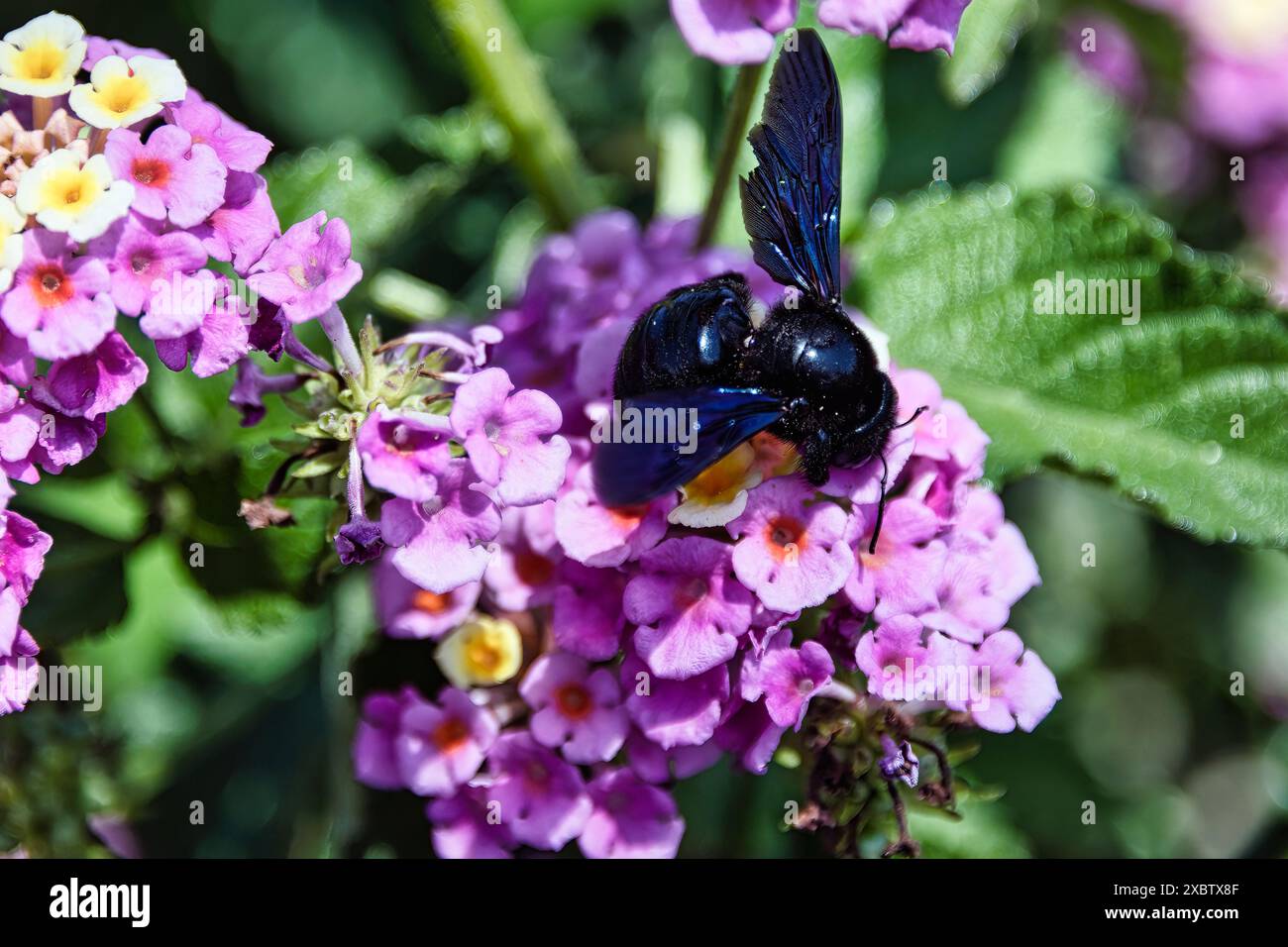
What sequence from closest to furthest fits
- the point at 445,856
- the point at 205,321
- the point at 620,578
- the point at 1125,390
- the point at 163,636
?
1. the point at 205,321
2. the point at 620,578
3. the point at 445,856
4. the point at 1125,390
5. the point at 163,636

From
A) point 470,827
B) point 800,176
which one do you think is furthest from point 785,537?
point 470,827

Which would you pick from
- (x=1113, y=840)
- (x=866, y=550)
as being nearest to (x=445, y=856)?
(x=866, y=550)

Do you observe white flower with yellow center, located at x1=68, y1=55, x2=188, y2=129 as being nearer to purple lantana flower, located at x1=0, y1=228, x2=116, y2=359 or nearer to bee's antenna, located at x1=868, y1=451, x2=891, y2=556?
purple lantana flower, located at x1=0, y1=228, x2=116, y2=359

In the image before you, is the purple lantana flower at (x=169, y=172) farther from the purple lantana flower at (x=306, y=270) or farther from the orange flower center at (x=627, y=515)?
the orange flower center at (x=627, y=515)

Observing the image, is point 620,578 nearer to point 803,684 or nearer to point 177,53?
point 803,684

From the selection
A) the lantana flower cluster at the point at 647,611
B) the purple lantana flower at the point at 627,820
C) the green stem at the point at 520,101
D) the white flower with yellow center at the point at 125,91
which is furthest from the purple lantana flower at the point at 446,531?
the green stem at the point at 520,101

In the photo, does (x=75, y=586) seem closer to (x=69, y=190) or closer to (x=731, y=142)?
(x=69, y=190)
